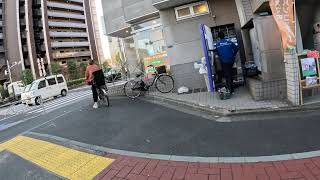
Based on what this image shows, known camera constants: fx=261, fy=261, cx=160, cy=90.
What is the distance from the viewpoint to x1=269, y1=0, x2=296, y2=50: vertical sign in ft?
18.3

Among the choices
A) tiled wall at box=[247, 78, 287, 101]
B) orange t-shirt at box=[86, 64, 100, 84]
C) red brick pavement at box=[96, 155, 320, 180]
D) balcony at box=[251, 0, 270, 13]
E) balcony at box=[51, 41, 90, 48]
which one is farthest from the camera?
balcony at box=[51, 41, 90, 48]

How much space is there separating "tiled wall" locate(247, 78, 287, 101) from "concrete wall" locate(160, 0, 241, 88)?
3.36 m

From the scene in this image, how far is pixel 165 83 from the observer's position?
1011cm

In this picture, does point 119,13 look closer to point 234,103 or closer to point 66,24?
point 234,103

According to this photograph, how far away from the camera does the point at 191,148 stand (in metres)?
4.56

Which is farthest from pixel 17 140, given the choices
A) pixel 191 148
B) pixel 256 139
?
pixel 256 139

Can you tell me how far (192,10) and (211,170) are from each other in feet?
23.8

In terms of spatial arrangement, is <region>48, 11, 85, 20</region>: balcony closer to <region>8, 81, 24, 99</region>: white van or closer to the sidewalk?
<region>8, 81, 24, 99</region>: white van

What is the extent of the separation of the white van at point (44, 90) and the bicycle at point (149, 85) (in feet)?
33.4

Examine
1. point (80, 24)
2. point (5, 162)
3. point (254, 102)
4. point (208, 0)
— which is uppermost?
point (80, 24)

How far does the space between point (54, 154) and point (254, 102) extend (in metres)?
4.73

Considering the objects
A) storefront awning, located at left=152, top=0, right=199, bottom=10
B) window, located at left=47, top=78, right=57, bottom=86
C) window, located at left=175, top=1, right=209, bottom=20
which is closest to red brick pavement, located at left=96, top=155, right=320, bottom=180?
storefront awning, located at left=152, top=0, right=199, bottom=10

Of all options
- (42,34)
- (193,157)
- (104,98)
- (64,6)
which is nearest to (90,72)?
(104,98)

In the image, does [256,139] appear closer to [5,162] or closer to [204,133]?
[204,133]
